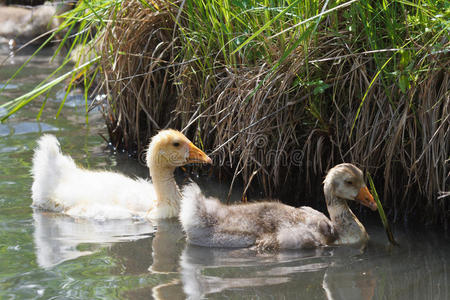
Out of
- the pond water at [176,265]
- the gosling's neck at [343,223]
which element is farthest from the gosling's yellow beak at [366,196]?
the pond water at [176,265]

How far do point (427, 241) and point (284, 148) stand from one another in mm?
1241

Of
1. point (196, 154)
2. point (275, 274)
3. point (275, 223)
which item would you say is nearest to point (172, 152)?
point (196, 154)

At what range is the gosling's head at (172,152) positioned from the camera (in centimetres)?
600

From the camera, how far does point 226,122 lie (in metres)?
5.94

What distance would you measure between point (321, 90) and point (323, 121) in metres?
0.35

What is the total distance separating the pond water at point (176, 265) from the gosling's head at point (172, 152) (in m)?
0.50

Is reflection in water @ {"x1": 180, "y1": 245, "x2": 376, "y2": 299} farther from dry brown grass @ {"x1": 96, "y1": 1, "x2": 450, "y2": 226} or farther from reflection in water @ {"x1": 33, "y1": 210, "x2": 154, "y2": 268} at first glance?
dry brown grass @ {"x1": 96, "y1": 1, "x2": 450, "y2": 226}

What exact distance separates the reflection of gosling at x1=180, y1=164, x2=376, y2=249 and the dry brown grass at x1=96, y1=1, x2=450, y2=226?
0.24 metres

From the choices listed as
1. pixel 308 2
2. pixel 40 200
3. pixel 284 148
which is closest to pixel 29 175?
pixel 40 200

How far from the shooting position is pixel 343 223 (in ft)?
17.2

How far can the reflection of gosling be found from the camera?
5.13 meters

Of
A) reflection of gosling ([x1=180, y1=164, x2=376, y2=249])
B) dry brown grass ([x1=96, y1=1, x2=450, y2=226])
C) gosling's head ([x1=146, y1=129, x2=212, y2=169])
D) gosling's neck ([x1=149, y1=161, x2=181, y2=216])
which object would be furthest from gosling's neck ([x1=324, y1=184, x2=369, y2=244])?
gosling's neck ([x1=149, y1=161, x2=181, y2=216])

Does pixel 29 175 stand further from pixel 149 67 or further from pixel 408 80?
pixel 408 80

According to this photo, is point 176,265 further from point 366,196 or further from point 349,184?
point 366,196
